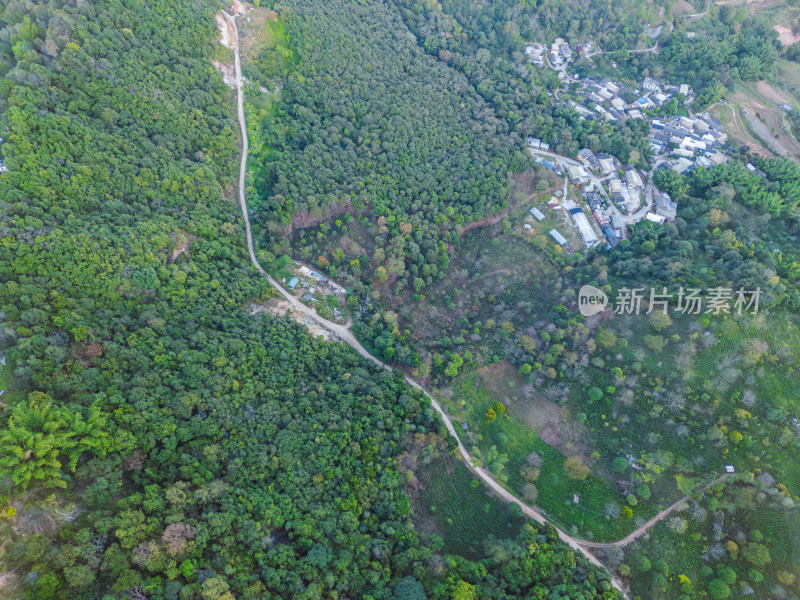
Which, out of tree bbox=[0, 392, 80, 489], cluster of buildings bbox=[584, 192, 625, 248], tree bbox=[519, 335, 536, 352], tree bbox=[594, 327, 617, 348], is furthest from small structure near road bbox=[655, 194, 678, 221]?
tree bbox=[0, 392, 80, 489]

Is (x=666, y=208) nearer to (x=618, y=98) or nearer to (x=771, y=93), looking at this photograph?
(x=618, y=98)

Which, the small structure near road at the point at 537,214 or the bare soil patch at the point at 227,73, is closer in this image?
the bare soil patch at the point at 227,73

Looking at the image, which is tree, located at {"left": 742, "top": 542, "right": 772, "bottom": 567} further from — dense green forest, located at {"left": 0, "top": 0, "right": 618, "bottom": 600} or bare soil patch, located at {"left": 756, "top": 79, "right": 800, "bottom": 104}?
bare soil patch, located at {"left": 756, "top": 79, "right": 800, "bottom": 104}

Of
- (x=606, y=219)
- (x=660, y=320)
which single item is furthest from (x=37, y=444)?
(x=606, y=219)

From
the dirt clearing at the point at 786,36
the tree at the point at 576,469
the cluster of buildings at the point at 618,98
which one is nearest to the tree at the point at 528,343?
the tree at the point at 576,469

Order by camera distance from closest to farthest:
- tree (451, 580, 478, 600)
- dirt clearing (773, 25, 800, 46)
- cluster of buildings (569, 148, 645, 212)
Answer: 1. tree (451, 580, 478, 600)
2. cluster of buildings (569, 148, 645, 212)
3. dirt clearing (773, 25, 800, 46)

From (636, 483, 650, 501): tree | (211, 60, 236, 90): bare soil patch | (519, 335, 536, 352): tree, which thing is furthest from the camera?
(211, 60, 236, 90): bare soil patch

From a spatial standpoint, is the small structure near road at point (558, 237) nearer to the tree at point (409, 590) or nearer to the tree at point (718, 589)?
the tree at point (718, 589)
